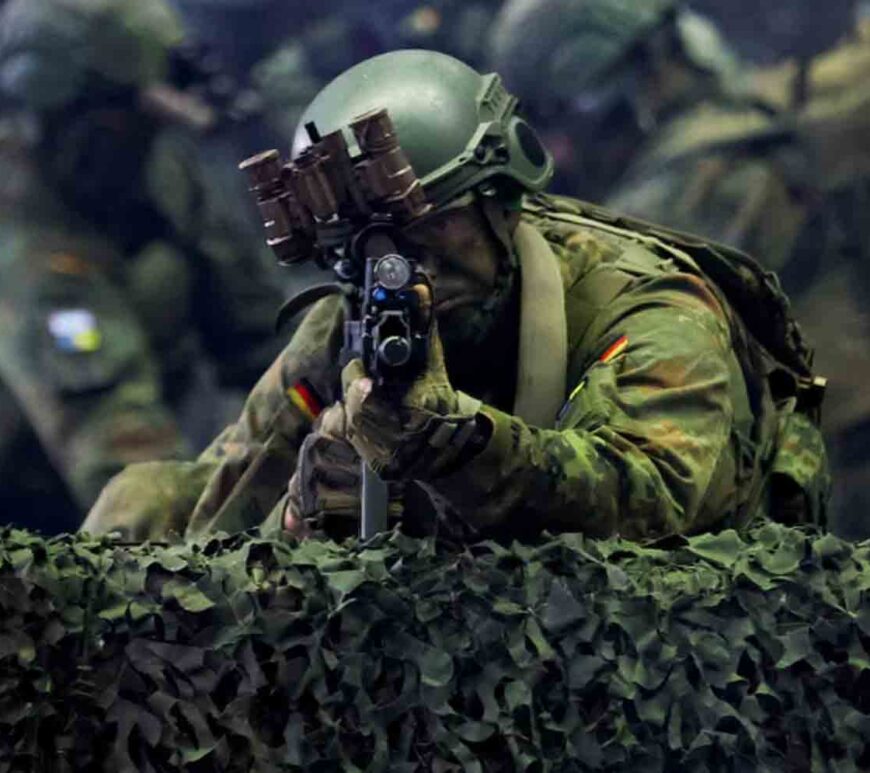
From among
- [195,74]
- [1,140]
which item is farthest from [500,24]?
[1,140]

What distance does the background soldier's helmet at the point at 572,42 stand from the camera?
10.2 m

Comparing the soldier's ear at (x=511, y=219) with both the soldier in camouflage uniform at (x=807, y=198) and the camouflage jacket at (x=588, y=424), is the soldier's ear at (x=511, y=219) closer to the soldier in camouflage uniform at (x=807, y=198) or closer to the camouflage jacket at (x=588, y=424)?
the camouflage jacket at (x=588, y=424)

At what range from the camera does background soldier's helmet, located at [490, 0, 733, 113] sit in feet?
33.6

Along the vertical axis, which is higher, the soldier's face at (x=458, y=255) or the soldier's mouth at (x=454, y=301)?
the soldier's face at (x=458, y=255)

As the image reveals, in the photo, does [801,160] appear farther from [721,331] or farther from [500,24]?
[721,331]

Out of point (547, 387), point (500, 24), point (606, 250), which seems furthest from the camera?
point (500, 24)

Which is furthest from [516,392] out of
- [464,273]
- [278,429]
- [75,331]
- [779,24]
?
[779,24]

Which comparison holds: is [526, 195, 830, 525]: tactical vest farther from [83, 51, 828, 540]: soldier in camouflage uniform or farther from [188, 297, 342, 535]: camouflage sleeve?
[188, 297, 342, 535]: camouflage sleeve

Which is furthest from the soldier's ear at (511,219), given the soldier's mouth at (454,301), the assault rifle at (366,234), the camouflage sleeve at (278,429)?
the camouflage sleeve at (278,429)

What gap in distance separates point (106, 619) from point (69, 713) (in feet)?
0.43

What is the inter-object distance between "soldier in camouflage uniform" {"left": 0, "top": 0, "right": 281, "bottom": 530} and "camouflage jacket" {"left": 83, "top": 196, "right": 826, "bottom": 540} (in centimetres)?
417

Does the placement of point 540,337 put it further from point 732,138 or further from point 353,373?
point 732,138

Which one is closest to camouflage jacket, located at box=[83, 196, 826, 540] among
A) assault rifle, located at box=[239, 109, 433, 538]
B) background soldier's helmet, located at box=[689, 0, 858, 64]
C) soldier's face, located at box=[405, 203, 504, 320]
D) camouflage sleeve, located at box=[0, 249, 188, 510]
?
soldier's face, located at box=[405, 203, 504, 320]

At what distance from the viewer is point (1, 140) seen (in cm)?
963
